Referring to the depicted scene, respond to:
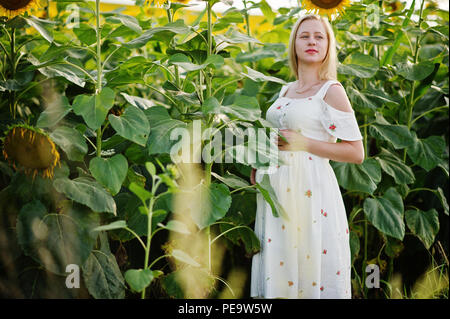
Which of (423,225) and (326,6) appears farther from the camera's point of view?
(423,225)

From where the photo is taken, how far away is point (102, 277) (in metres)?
1.66

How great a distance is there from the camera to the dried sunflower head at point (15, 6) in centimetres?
182

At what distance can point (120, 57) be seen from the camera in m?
2.26

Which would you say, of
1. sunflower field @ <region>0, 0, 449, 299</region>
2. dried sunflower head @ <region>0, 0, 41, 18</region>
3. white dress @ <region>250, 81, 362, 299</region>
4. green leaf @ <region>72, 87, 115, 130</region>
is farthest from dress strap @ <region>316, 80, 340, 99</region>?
dried sunflower head @ <region>0, 0, 41, 18</region>

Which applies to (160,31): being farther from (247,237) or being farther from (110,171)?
(247,237)

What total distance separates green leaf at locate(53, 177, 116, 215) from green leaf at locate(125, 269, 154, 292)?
0.89ft

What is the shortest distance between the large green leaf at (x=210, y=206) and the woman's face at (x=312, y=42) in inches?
22.9

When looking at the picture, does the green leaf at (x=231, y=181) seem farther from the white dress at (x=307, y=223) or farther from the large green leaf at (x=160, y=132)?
the large green leaf at (x=160, y=132)

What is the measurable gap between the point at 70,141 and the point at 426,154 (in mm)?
1610

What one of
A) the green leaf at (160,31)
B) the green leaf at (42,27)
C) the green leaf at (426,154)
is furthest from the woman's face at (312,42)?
the green leaf at (42,27)

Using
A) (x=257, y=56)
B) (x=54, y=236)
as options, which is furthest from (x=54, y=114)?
(x=257, y=56)

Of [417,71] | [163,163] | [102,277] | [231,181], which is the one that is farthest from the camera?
[417,71]

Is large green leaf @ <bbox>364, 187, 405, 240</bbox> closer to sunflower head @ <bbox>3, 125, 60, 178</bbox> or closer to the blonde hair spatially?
the blonde hair

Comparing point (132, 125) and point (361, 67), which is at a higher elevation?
point (361, 67)
